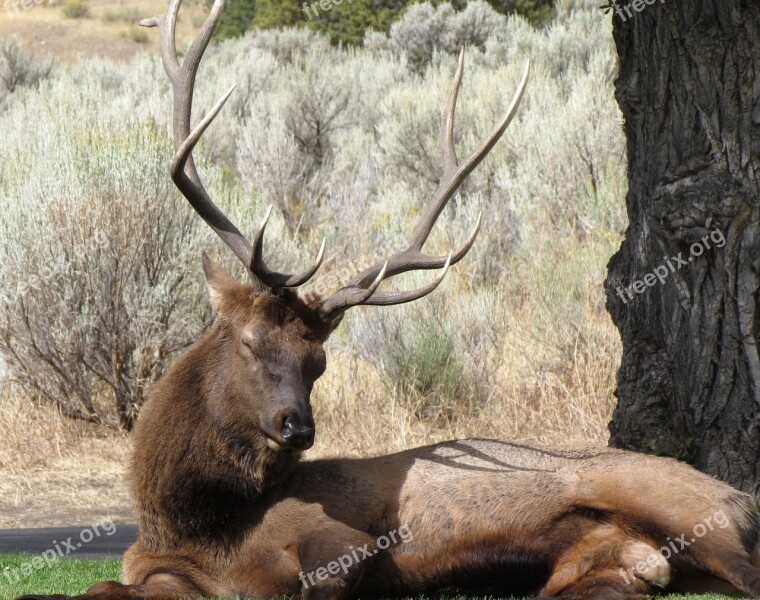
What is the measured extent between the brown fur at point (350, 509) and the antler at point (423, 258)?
218 mm

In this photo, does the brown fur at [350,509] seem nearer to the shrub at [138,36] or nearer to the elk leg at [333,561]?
the elk leg at [333,561]

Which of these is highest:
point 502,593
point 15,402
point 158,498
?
point 158,498

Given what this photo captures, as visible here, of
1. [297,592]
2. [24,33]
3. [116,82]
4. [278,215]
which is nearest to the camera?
[297,592]

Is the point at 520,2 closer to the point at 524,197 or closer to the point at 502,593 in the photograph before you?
the point at 524,197

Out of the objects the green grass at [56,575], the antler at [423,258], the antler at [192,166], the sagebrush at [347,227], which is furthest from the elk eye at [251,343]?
the sagebrush at [347,227]

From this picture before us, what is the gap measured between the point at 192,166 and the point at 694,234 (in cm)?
291

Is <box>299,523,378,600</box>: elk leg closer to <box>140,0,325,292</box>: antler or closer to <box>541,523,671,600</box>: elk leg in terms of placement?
<box>541,523,671,600</box>: elk leg

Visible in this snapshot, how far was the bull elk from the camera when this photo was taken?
5.27 metres

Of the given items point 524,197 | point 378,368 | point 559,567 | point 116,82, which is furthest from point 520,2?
point 559,567

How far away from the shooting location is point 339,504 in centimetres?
553

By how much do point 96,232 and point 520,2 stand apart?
22.7 metres

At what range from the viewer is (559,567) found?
18.1ft

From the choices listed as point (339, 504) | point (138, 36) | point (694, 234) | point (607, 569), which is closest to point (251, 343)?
point (339, 504)

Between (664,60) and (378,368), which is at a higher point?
(664,60)
